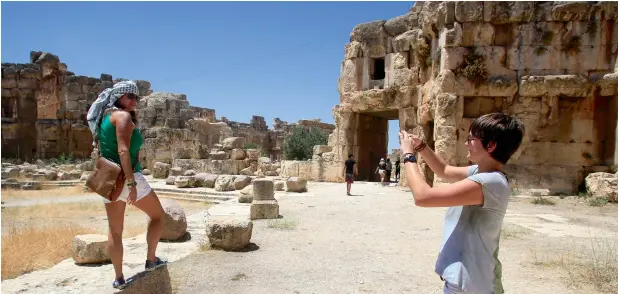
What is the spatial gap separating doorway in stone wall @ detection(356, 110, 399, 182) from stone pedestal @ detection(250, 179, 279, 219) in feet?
33.6

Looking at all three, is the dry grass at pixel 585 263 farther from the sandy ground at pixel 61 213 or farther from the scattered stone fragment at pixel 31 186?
the scattered stone fragment at pixel 31 186

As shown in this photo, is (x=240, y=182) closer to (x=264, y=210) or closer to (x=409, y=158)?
(x=264, y=210)

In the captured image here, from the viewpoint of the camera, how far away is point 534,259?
15.6 feet

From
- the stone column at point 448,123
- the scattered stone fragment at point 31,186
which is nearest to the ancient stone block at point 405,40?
the stone column at point 448,123

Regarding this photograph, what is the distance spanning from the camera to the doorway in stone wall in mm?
17856

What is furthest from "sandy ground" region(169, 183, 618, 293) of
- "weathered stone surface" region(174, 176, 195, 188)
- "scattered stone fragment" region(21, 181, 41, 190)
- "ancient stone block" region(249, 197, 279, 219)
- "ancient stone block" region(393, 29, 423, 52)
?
"scattered stone fragment" region(21, 181, 41, 190)

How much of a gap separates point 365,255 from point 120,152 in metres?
3.34

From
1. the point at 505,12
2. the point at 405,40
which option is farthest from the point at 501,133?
the point at 405,40

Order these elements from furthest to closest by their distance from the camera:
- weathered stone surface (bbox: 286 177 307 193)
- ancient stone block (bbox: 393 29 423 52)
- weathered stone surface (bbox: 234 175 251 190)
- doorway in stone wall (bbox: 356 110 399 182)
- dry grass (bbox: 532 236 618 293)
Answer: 1. doorway in stone wall (bbox: 356 110 399 182)
2. ancient stone block (bbox: 393 29 423 52)
3. weathered stone surface (bbox: 234 175 251 190)
4. weathered stone surface (bbox: 286 177 307 193)
5. dry grass (bbox: 532 236 618 293)

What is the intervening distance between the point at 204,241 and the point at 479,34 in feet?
35.1

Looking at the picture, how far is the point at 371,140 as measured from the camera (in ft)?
62.6

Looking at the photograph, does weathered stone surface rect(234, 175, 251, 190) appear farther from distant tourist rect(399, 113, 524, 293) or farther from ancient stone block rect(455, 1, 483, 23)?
distant tourist rect(399, 113, 524, 293)

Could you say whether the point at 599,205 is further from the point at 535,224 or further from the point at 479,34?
the point at 479,34

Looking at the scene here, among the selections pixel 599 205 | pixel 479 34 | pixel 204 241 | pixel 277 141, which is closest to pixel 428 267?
pixel 204 241
